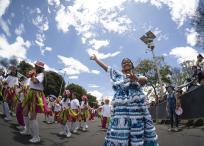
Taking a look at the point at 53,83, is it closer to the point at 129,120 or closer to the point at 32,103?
the point at 32,103

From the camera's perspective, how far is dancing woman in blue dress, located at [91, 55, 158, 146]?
4.74m

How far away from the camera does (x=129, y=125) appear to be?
479 cm

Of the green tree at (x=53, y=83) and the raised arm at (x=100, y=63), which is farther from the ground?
the green tree at (x=53, y=83)

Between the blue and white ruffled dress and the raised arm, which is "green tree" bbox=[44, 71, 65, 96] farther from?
the blue and white ruffled dress

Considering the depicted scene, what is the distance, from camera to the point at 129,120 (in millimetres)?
4793

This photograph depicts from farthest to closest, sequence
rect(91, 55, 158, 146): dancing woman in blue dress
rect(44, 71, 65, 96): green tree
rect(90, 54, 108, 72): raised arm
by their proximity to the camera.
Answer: rect(44, 71, 65, 96): green tree, rect(90, 54, 108, 72): raised arm, rect(91, 55, 158, 146): dancing woman in blue dress

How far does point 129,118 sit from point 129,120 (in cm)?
3

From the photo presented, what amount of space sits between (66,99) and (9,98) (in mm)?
2397

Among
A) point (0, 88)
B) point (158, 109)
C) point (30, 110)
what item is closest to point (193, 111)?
point (30, 110)

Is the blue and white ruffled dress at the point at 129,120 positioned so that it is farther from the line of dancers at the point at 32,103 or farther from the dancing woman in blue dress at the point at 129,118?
the line of dancers at the point at 32,103

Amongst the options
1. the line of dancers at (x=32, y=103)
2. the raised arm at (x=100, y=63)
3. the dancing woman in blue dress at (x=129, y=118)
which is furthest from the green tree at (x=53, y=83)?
the dancing woman in blue dress at (x=129, y=118)

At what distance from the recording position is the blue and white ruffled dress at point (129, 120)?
15.6 feet

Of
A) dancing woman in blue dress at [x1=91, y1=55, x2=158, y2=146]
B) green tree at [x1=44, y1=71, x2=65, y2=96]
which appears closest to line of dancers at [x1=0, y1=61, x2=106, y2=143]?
dancing woman in blue dress at [x1=91, y1=55, x2=158, y2=146]

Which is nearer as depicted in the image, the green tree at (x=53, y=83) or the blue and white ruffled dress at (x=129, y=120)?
the blue and white ruffled dress at (x=129, y=120)
